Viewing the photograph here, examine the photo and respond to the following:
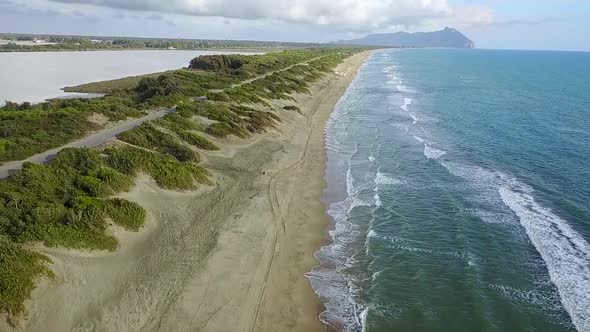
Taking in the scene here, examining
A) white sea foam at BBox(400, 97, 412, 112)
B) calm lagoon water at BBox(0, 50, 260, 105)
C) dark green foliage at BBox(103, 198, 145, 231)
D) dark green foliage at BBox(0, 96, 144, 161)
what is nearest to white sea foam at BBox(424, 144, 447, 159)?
white sea foam at BBox(400, 97, 412, 112)

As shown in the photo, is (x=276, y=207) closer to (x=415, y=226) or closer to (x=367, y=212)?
(x=367, y=212)

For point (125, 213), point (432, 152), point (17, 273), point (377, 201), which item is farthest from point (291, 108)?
point (17, 273)

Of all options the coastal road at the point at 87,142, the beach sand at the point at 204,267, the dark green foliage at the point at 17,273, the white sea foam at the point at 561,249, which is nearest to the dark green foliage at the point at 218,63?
the coastal road at the point at 87,142

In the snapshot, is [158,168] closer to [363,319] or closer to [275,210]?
[275,210]

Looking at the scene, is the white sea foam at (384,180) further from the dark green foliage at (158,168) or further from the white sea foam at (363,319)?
the white sea foam at (363,319)

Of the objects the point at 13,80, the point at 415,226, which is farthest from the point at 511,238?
the point at 13,80

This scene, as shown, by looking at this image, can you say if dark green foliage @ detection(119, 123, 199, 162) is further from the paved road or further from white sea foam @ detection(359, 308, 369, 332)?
white sea foam @ detection(359, 308, 369, 332)
